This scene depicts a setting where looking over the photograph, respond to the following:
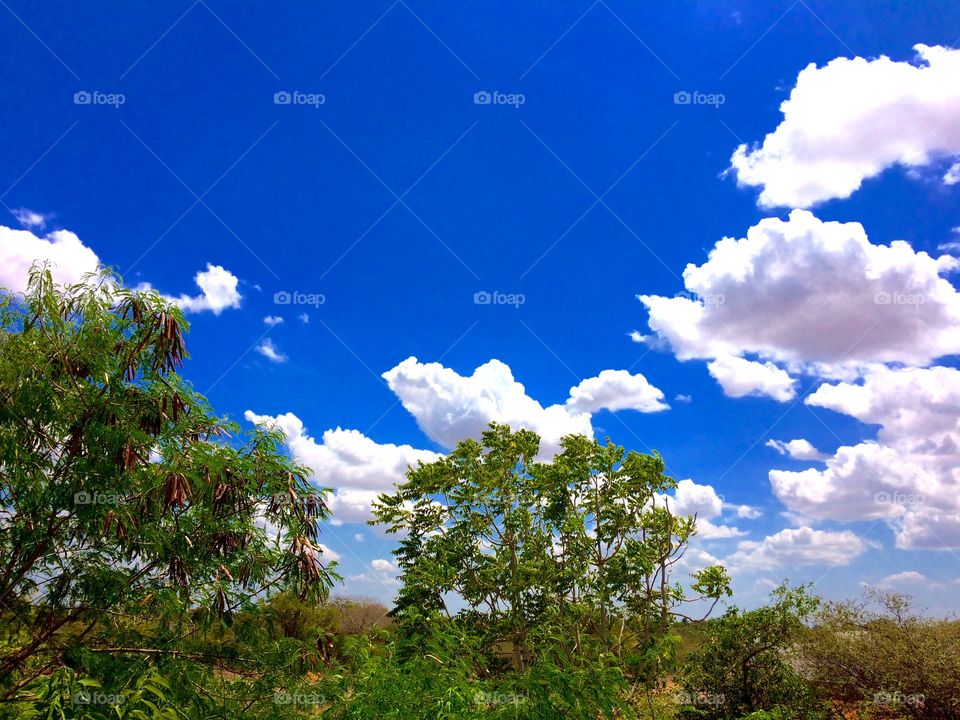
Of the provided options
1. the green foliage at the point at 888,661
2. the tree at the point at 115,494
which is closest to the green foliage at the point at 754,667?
the green foliage at the point at 888,661

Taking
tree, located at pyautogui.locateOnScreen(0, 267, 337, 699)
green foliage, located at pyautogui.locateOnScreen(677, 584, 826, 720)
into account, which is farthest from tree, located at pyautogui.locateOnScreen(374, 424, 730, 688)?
tree, located at pyautogui.locateOnScreen(0, 267, 337, 699)

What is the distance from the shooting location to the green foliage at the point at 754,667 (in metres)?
15.1

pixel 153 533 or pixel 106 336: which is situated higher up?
pixel 106 336

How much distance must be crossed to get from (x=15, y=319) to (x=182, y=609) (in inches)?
148

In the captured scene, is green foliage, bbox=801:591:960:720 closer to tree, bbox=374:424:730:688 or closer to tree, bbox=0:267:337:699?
tree, bbox=374:424:730:688

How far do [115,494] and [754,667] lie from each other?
546 inches

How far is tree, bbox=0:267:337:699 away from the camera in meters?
7.21

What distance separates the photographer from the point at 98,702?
5.63 metres

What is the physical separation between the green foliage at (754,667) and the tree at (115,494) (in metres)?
10.7

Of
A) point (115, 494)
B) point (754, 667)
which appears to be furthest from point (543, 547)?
point (115, 494)

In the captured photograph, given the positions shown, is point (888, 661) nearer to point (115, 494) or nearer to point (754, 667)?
point (754, 667)

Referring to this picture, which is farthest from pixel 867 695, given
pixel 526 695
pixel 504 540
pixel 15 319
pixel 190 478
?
pixel 15 319

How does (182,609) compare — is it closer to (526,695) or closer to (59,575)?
(59,575)

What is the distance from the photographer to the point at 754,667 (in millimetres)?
15391
